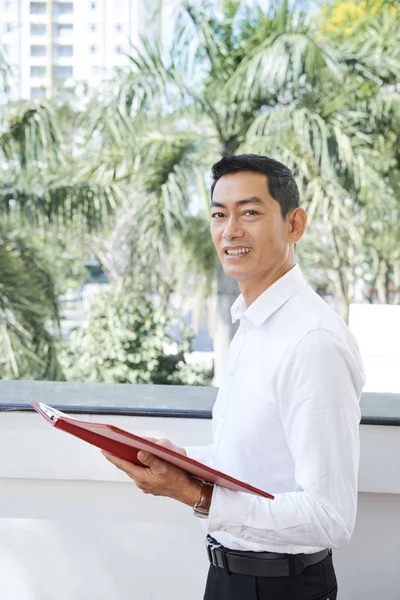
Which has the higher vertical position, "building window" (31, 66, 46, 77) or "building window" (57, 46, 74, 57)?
"building window" (57, 46, 74, 57)

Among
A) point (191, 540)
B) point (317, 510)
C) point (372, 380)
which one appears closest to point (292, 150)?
point (372, 380)

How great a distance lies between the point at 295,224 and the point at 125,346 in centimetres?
631

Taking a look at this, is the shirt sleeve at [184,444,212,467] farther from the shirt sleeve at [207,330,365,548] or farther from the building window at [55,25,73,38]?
the building window at [55,25,73,38]

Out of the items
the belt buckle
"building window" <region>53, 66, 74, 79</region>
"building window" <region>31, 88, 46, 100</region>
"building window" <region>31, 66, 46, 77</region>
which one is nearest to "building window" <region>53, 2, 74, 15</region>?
"building window" <region>53, 66, 74, 79</region>

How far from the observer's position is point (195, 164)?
664cm

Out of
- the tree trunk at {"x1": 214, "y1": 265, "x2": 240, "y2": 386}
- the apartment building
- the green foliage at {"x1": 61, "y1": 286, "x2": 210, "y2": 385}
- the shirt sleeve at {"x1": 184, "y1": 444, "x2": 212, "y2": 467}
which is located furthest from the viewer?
the green foliage at {"x1": 61, "y1": 286, "x2": 210, "y2": 385}

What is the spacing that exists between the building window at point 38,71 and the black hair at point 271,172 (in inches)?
297

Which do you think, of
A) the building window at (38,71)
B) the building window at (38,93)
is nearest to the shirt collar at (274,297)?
the building window at (38,93)

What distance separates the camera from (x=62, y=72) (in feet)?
29.5

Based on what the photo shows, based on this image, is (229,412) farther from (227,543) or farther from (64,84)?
(64,84)

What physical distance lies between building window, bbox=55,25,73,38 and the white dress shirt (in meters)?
9.24

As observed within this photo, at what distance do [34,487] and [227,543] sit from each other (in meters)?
0.67

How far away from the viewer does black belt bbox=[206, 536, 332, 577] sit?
114 centimetres

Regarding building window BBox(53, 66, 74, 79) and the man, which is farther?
building window BBox(53, 66, 74, 79)
